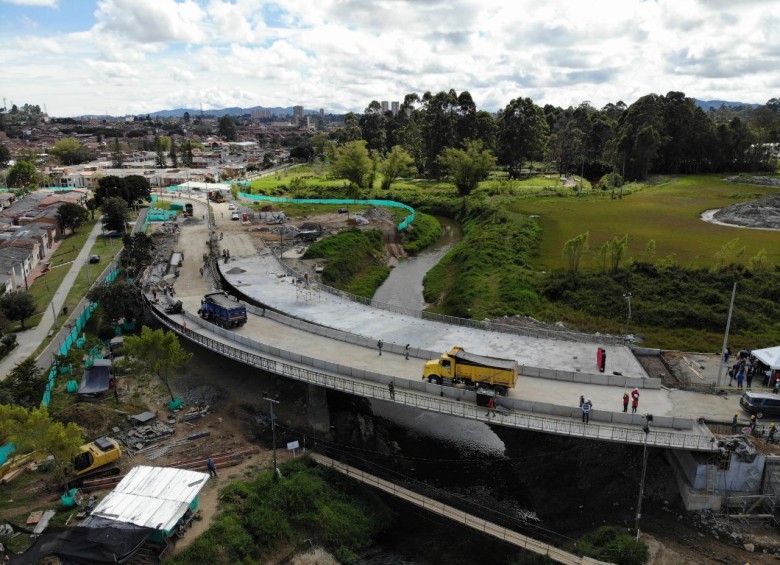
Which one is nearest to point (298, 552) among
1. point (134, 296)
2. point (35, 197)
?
point (134, 296)

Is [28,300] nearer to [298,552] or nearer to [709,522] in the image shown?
[298,552]

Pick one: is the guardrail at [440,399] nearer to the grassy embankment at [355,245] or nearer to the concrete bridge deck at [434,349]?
the concrete bridge deck at [434,349]

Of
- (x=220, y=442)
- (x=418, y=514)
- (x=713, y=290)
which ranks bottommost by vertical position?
(x=418, y=514)

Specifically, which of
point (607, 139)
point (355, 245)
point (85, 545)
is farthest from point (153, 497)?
point (607, 139)

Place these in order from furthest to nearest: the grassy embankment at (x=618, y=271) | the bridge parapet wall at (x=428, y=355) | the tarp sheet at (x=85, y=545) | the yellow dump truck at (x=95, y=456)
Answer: the grassy embankment at (x=618, y=271)
the bridge parapet wall at (x=428, y=355)
the yellow dump truck at (x=95, y=456)
the tarp sheet at (x=85, y=545)

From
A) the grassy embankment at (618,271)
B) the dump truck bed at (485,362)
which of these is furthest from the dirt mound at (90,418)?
the grassy embankment at (618,271)

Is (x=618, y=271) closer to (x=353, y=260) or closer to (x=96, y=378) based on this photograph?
(x=353, y=260)

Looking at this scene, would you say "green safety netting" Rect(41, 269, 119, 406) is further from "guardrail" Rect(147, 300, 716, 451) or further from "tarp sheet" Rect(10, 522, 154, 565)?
"tarp sheet" Rect(10, 522, 154, 565)
